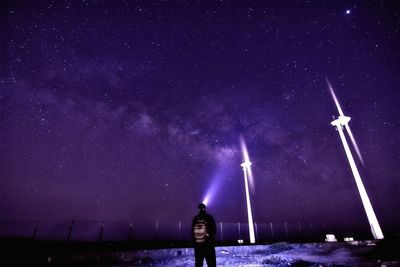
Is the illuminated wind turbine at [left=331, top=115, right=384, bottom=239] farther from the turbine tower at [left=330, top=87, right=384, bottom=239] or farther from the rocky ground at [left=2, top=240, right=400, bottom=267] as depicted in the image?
the rocky ground at [left=2, top=240, right=400, bottom=267]

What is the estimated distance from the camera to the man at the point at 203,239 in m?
6.60

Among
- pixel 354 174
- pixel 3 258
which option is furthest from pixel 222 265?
pixel 354 174

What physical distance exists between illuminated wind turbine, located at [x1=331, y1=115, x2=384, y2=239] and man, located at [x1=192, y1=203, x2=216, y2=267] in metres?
26.3

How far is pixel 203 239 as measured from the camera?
6648mm

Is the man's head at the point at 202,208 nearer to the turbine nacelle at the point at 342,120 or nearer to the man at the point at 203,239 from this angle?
the man at the point at 203,239

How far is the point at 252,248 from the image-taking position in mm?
16297

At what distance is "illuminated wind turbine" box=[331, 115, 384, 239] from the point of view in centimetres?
2495

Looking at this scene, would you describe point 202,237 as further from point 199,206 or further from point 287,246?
point 287,246

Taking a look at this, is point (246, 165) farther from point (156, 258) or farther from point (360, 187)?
point (156, 258)

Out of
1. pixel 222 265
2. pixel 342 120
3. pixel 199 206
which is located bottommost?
pixel 222 265

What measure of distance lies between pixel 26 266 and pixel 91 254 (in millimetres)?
2769

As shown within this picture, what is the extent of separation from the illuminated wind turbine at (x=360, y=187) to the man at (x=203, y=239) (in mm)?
26304

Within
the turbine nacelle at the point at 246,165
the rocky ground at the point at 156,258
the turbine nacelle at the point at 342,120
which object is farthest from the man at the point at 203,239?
the turbine nacelle at the point at 246,165

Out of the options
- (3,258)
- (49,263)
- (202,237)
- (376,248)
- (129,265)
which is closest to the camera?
(202,237)
